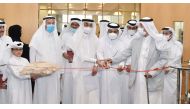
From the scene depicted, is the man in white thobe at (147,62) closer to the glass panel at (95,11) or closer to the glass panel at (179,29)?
the glass panel at (179,29)

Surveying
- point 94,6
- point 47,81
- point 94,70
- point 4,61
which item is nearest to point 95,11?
point 94,6

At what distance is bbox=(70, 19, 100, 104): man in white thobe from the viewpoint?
709 centimetres

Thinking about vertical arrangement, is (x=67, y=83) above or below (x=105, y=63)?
below

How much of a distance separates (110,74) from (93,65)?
0.36 metres

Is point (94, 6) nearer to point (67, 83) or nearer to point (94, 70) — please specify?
point (67, 83)

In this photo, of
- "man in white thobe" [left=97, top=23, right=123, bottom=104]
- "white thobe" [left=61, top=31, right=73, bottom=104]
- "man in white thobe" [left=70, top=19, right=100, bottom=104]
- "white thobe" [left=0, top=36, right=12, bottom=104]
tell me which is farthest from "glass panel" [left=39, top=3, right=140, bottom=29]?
"white thobe" [left=0, top=36, right=12, bottom=104]

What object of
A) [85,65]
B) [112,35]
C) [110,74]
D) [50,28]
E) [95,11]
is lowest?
[110,74]

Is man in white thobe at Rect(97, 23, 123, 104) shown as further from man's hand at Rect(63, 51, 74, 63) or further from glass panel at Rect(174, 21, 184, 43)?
glass panel at Rect(174, 21, 184, 43)

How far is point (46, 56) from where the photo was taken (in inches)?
274

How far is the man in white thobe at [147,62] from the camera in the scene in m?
6.18

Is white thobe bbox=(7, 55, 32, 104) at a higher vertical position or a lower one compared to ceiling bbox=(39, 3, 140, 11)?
lower

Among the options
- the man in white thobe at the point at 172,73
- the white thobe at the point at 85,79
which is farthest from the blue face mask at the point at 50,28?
the man in white thobe at the point at 172,73

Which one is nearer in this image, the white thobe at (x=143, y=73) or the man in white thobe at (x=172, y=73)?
the white thobe at (x=143, y=73)

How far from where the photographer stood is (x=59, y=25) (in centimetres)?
1252
